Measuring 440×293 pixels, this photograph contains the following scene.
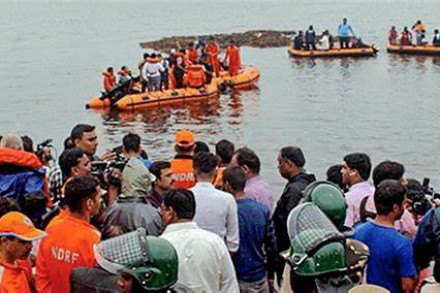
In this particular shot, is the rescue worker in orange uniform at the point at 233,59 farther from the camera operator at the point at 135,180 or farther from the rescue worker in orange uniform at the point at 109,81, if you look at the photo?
the camera operator at the point at 135,180

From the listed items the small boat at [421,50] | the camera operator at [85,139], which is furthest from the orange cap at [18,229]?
the small boat at [421,50]

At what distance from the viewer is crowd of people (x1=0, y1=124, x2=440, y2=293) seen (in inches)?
111

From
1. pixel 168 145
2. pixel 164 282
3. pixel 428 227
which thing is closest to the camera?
pixel 164 282

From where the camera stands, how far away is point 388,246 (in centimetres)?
432

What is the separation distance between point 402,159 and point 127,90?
9609mm

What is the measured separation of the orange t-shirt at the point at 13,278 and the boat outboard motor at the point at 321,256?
1.96m

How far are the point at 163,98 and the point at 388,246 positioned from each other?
18.5 metres

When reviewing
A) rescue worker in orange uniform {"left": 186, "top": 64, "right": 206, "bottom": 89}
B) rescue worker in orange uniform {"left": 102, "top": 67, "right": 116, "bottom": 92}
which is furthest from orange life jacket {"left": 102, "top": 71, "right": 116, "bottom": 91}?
rescue worker in orange uniform {"left": 186, "top": 64, "right": 206, "bottom": 89}

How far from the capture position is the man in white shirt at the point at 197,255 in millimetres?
4039

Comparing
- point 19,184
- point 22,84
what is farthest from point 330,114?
point 19,184

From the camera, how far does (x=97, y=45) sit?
186 ft

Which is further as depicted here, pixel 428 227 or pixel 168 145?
pixel 168 145

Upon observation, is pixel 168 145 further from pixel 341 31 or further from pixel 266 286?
pixel 341 31

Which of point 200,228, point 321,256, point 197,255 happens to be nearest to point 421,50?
point 200,228
